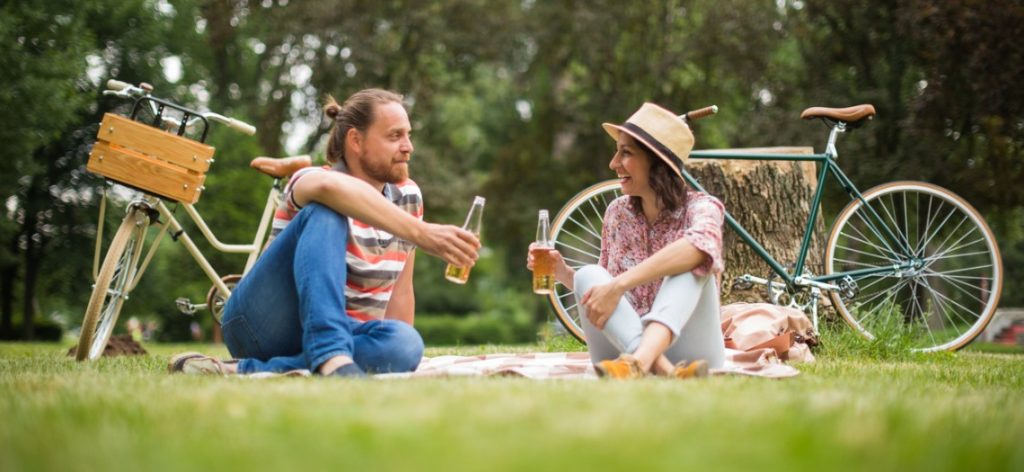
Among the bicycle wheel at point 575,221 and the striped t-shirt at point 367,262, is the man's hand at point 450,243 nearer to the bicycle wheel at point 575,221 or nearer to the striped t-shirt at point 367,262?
the striped t-shirt at point 367,262

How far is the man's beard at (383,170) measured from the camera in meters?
3.75

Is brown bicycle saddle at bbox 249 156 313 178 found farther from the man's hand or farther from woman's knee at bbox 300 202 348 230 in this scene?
the man's hand

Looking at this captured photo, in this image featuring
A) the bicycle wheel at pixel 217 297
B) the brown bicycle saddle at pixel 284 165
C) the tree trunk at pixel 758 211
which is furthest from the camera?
the bicycle wheel at pixel 217 297

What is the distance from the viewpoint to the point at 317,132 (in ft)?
63.4

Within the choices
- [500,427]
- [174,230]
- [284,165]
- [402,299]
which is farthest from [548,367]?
[174,230]

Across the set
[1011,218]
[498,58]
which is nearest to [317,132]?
[498,58]

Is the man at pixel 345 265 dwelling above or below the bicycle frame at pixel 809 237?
below

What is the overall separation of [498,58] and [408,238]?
1643 cm

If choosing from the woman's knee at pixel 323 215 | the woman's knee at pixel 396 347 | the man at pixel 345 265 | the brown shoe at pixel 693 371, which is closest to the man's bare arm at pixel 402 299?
the man at pixel 345 265

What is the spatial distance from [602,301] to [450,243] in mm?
594

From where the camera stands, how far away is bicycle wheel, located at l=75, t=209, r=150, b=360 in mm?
5012

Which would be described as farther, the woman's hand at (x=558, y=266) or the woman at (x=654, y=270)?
the woman's hand at (x=558, y=266)

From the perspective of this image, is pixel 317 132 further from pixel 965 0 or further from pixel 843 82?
pixel 965 0

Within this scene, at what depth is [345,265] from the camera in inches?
131
